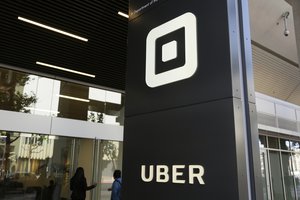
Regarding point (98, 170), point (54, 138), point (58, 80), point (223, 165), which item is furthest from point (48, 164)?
point (223, 165)

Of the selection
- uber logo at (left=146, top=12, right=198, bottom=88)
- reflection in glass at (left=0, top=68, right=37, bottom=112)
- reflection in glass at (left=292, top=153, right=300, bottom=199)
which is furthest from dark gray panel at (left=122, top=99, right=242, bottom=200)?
reflection in glass at (left=292, top=153, right=300, bottom=199)

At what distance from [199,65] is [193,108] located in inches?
8.5

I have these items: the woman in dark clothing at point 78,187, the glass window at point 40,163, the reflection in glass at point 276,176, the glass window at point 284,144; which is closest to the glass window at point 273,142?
the reflection in glass at point 276,176

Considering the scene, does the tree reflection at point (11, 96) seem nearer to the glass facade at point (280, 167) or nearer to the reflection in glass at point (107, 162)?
the reflection in glass at point (107, 162)

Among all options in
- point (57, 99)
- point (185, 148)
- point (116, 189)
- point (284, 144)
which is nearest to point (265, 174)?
point (284, 144)

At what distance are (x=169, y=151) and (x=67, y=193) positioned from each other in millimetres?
10005

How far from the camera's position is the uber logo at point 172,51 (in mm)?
1562

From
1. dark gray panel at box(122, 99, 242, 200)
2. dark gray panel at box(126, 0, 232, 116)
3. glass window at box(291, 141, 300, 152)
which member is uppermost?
glass window at box(291, 141, 300, 152)

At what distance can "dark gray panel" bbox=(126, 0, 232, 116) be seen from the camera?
4.65 feet

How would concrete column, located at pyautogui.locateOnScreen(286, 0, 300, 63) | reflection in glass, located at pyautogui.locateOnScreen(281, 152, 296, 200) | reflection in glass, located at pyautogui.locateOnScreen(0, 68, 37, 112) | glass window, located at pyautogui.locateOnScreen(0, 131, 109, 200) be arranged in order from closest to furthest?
concrete column, located at pyautogui.locateOnScreen(286, 0, 300, 63) → glass window, located at pyautogui.locateOnScreen(0, 131, 109, 200) → reflection in glass, located at pyautogui.locateOnScreen(0, 68, 37, 112) → reflection in glass, located at pyautogui.locateOnScreen(281, 152, 296, 200)

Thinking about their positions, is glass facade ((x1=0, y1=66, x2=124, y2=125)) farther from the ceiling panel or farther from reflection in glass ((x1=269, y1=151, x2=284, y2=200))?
reflection in glass ((x1=269, y1=151, x2=284, y2=200))

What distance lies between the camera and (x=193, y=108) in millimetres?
1521

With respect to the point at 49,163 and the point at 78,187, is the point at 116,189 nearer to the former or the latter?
the point at 78,187

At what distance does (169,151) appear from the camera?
1587 millimetres
